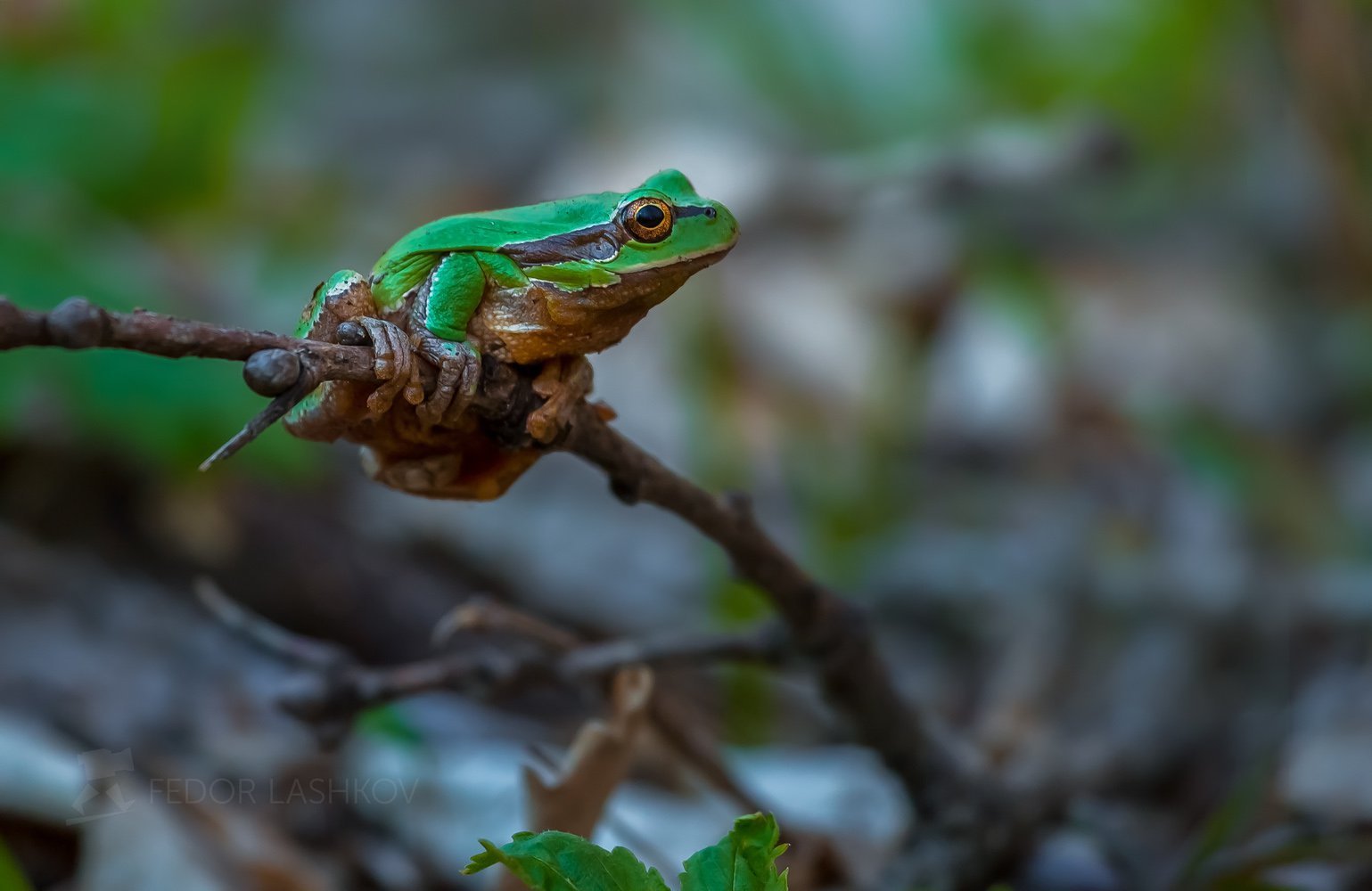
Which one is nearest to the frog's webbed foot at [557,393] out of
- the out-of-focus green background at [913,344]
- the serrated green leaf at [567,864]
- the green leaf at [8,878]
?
the serrated green leaf at [567,864]

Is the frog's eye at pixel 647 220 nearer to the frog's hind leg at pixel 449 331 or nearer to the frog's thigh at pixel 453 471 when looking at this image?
the frog's hind leg at pixel 449 331

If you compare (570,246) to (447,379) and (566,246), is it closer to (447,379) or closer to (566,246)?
(566,246)

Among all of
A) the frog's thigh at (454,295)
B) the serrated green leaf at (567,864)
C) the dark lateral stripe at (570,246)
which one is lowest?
the serrated green leaf at (567,864)

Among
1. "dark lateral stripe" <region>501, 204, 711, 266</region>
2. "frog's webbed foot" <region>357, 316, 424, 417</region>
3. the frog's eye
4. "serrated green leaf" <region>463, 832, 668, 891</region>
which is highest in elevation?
the frog's eye

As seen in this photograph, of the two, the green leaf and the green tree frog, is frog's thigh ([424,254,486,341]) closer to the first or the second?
the green tree frog

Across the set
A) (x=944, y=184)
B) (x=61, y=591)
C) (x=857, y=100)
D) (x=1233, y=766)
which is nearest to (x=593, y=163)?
(x=857, y=100)

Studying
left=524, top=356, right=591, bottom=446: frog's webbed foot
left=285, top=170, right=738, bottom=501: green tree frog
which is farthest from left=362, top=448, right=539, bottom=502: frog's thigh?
left=524, top=356, right=591, bottom=446: frog's webbed foot

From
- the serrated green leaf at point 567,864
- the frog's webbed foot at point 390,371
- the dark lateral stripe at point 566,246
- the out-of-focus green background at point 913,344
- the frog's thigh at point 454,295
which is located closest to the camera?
the serrated green leaf at point 567,864
